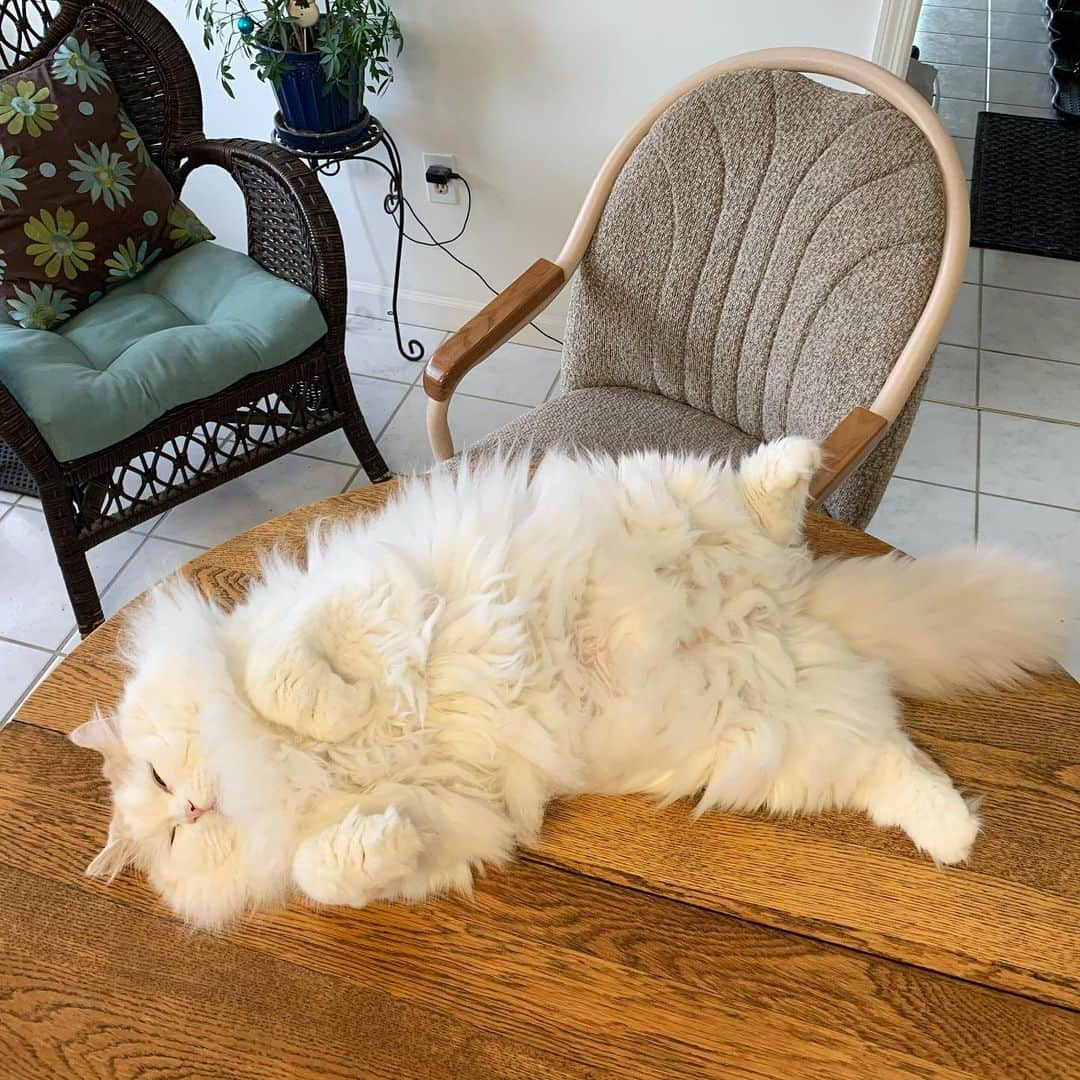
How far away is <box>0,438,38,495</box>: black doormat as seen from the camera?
7.20 ft

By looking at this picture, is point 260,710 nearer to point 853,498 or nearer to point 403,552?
point 403,552

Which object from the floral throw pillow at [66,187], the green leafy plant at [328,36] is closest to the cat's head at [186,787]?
the floral throw pillow at [66,187]

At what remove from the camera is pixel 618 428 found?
1.47 metres

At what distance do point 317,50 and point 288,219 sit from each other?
1.29 feet

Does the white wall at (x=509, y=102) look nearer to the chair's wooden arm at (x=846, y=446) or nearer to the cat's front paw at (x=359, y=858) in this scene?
the chair's wooden arm at (x=846, y=446)

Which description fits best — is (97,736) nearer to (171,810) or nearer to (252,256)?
(171,810)

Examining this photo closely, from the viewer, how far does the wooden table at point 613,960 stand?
2.45 feet

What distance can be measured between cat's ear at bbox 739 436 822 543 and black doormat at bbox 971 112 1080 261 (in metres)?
2.28

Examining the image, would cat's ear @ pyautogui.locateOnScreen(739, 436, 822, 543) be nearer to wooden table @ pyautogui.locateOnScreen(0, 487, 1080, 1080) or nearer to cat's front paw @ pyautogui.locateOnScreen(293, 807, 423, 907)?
wooden table @ pyautogui.locateOnScreen(0, 487, 1080, 1080)

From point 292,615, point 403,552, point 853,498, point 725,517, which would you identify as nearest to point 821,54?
point 853,498

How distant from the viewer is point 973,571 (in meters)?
0.99

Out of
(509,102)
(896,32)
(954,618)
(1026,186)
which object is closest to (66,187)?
(509,102)

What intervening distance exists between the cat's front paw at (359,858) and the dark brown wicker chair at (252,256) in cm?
123

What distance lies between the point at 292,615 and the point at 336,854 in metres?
0.26
